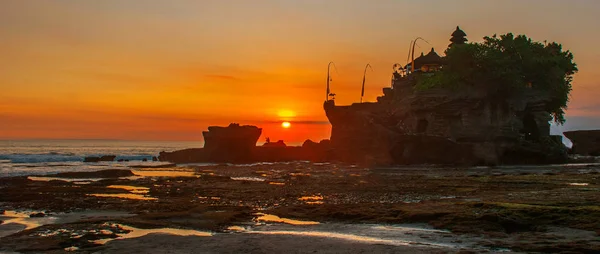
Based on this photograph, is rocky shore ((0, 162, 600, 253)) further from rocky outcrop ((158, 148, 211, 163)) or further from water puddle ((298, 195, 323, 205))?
rocky outcrop ((158, 148, 211, 163))

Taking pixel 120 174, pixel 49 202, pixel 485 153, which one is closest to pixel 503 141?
pixel 485 153

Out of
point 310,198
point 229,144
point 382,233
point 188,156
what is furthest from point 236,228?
point 188,156

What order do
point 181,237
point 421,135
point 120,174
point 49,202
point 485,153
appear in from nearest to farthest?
point 181,237
point 49,202
point 120,174
point 485,153
point 421,135

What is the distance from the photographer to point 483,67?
6025cm

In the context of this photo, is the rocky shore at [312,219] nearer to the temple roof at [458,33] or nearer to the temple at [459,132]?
the temple at [459,132]

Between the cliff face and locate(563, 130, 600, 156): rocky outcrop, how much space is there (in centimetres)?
1862

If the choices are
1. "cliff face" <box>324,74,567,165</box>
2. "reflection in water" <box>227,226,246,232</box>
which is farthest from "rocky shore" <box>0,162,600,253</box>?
"cliff face" <box>324,74,567,165</box>

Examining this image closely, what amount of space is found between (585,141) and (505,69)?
29.6m

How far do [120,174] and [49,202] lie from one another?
21689 mm

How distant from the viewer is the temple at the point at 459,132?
5719 cm

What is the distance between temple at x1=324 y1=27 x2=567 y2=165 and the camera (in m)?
57.2

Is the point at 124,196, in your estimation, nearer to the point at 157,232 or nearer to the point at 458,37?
the point at 157,232

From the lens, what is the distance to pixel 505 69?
193 ft

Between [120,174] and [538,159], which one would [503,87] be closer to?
[538,159]
